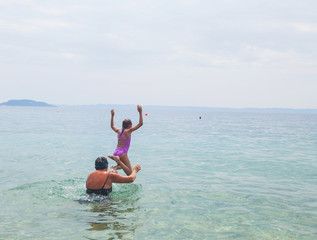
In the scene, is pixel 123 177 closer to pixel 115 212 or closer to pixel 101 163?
pixel 101 163

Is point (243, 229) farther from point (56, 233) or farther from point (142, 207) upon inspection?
point (56, 233)

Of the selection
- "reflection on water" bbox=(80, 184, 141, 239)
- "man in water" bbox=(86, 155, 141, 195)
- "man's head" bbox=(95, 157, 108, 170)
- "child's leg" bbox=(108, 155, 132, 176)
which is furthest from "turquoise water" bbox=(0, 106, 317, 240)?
"man's head" bbox=(95, 157, 108, 170)

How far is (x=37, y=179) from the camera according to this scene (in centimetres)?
1330

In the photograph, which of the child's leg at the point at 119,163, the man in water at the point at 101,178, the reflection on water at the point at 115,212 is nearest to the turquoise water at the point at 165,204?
the reflection on water at the point at 115,212

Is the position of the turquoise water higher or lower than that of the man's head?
lower

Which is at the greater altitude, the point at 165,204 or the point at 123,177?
the point at 123,177

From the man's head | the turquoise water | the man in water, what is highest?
the man's head

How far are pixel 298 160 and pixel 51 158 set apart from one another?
54.6 feet

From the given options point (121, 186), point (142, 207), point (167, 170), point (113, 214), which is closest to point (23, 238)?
point (113, 214)

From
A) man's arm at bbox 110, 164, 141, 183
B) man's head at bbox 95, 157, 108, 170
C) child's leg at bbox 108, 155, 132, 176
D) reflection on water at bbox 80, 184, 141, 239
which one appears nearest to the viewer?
reflection on water at bbox 80, 184, 141, 239

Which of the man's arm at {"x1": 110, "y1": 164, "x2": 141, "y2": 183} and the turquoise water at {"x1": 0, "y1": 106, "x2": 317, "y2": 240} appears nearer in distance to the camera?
the turquoise water at {"x1": 0, "y1": 106, "x2": 317, "y2": 240}

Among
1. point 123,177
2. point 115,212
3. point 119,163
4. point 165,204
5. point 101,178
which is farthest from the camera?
point 165,204

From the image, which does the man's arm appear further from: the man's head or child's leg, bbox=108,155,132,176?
child's leg, bbox=108,155,132,176

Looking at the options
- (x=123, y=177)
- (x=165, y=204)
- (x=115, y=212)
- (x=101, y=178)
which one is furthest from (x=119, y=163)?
(x=165, y=204)
